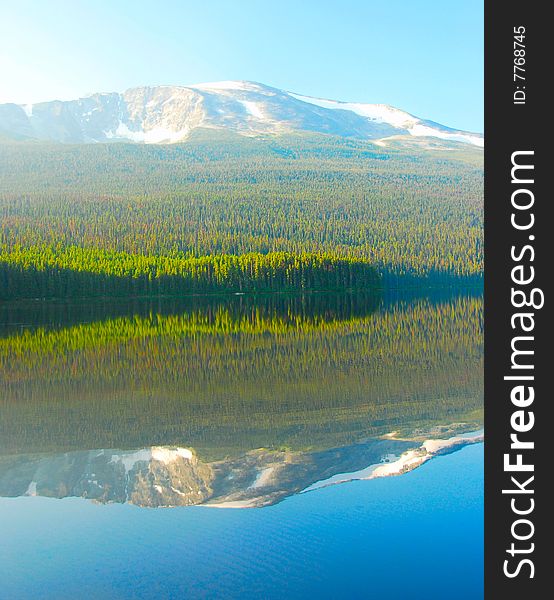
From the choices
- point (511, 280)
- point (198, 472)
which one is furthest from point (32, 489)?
point (511, 280)

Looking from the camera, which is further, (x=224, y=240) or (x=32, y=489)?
(x=224, y=240)

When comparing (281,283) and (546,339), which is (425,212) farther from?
(546,339)

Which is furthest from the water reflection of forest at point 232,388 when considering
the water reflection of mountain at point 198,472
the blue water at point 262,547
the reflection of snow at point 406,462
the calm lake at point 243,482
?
the blue water at point 262,547

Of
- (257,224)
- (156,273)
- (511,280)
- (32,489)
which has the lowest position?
(156,273)

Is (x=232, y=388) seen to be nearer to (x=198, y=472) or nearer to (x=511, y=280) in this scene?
(x=198, y=472)

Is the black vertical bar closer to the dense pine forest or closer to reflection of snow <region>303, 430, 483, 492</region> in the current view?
reflection of snow <region>303, 430, 483, 492</region>

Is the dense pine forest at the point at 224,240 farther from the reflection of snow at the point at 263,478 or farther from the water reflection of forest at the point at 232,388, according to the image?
the reflection of snow at the point at 263,478
